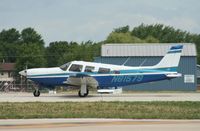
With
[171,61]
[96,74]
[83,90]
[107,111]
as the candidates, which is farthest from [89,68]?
[107,111]

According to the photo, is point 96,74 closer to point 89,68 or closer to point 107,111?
point 89,68

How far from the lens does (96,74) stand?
3023cm

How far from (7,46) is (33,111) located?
365 ft

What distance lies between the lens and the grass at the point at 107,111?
54.0 feet

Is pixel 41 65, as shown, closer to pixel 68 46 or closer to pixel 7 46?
pixel 68 46

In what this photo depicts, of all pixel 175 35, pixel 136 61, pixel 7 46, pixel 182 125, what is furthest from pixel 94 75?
pixel 7 46

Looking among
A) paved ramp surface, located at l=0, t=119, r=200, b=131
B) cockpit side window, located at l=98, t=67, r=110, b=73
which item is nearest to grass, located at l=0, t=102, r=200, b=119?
paved ramp surface, located at l=0, t=119, r=200, b=131

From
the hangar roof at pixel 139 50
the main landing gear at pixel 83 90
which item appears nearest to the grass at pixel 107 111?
the main landing gear at pixel 83 90

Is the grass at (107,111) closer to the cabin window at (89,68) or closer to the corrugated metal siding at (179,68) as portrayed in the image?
the cabin window at (89,68)

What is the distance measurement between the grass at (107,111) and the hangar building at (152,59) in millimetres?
28540

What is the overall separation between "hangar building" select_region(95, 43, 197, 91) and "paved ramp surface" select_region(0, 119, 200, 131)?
3449cm

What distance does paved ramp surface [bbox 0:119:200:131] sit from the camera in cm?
1281

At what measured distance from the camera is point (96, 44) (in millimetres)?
95500

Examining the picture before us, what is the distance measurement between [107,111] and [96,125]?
4744mm
